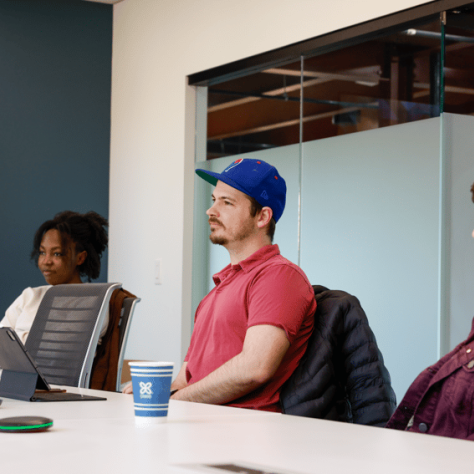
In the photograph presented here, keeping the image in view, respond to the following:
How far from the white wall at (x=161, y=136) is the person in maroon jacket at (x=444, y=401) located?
2.46 metres

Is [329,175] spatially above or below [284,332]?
above

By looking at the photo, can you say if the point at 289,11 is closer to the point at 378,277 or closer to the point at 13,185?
the point at 378,277

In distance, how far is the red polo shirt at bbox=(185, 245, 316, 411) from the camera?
2.01m

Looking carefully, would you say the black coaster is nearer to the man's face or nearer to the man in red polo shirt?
the man in red polo shirt

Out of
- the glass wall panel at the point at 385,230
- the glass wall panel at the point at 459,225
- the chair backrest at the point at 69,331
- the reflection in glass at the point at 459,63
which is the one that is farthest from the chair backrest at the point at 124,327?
the reflection in glass at the point at 459,63

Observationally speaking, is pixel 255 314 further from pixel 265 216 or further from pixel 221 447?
pixel 221 447

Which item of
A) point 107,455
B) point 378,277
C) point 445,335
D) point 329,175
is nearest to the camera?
point 107,455

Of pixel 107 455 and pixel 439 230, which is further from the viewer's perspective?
pixel 439 230

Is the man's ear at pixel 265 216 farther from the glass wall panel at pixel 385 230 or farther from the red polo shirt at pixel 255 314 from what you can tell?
the glass wall panel at pixel 385 230

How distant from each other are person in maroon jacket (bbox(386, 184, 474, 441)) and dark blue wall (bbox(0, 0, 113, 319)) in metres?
3.31

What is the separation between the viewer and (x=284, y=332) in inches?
77.6

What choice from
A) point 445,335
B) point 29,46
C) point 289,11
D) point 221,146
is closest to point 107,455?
point 445,335

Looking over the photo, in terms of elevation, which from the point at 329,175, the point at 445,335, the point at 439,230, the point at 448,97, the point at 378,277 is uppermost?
the point at 448,97

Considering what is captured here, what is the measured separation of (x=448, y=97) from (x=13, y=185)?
2712 mm
